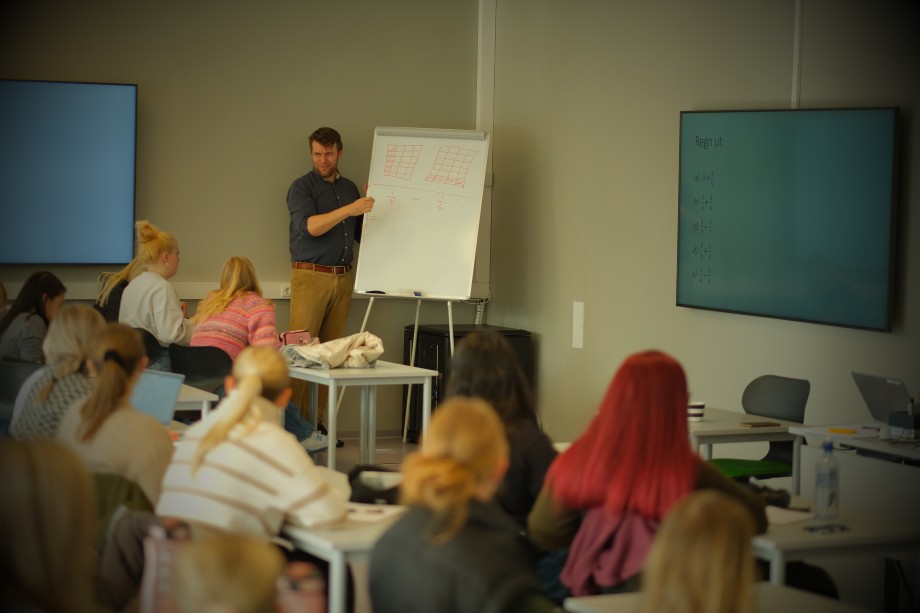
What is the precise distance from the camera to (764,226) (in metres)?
5.68

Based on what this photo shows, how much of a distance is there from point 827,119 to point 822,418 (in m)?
1.40

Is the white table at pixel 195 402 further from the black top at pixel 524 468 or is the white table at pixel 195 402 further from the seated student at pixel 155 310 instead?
the black top at pixel 524 468

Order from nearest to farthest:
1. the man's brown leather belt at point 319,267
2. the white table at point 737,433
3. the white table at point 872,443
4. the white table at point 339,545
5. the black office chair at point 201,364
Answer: the white table at point 339,545, the white table at point 872,443, the white table at point 737,433, the black office chair at point 201,364, the man's brown leather belt at point 319,267

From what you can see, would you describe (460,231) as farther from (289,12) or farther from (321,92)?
(289,12)

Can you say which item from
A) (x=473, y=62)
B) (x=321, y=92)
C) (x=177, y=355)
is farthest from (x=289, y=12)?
(x=177, y=355)

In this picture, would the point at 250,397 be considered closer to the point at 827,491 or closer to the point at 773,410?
the point at 827,491

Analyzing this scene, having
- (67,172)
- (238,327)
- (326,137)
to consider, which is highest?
(326,137)

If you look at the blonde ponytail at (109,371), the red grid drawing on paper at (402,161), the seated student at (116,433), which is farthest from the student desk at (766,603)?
the red grid drawing on paper at (402,161)

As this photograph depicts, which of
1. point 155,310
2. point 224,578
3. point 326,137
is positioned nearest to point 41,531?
point 224,578

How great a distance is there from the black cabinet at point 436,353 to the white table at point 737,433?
9.25 ft

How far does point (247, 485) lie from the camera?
3.00 metres

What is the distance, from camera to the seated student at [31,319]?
208 inches

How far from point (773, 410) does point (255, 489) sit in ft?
10.0

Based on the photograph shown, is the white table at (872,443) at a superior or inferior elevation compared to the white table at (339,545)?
superior
